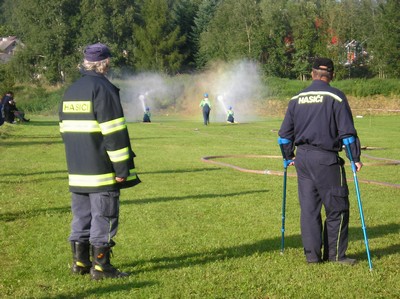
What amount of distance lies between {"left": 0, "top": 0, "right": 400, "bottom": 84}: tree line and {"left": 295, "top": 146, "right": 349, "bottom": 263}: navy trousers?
66010 millimetres

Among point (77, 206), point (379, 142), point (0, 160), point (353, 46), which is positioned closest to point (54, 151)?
point (0, 160)

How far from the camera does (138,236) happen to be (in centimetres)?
895

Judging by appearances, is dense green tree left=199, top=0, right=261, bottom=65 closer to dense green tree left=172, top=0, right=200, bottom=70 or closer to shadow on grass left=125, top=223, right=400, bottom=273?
dense green tree left=172, top=0, right=200, bottom=70

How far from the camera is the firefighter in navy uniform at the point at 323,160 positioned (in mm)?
7199

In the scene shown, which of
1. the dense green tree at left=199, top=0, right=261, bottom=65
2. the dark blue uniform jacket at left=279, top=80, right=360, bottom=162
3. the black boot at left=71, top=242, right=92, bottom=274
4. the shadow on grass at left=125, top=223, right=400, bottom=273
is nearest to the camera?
the black boot at left=71, top=242, right=92, bottom=274

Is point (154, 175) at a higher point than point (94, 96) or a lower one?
lower

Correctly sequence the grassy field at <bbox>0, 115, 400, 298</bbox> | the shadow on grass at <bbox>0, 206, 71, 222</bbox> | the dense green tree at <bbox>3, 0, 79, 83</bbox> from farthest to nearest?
the dense green tree at <bbox>3, 0, 79, 83</bbox>, the shadow on grass at <bbox>0, 206, 71, 222</bbox>, the grassy field at <bbox>0, 115, 400, 298</bbox>

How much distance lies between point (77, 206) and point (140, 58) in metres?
81.5

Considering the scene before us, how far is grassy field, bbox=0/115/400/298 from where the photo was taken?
6.51 m

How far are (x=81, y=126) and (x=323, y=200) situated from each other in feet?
8.86

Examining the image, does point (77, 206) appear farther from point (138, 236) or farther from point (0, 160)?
point (0, 160)

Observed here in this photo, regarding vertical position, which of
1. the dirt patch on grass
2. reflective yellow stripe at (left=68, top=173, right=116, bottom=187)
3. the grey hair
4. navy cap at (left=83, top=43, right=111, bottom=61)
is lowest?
the dirt patch on grass

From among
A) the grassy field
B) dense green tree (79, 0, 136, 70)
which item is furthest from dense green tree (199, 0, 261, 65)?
the grassy field

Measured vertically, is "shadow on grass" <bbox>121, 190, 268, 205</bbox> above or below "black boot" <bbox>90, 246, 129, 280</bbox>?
below
